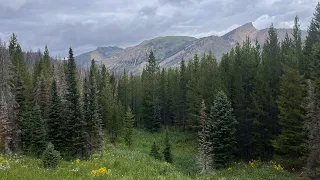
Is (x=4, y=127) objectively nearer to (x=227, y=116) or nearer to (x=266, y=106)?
(x=227, y=116)

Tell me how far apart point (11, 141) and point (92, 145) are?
41.7 feet

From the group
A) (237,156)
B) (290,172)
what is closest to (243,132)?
(237,156)

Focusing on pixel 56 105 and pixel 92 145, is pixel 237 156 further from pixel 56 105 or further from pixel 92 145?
pixel 56 105

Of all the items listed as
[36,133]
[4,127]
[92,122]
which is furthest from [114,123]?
[4,127]

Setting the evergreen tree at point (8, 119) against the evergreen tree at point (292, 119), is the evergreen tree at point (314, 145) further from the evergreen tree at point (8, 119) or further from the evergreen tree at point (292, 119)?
the evergreen tree at point (8, 119)

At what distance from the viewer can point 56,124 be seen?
4475 cm

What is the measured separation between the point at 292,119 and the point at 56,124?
32.1 m

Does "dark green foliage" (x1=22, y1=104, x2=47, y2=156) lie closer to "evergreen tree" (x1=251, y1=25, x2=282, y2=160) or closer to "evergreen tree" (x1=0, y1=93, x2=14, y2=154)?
"evergreen tree" (x1=0, y1=93, x2=14, y2=154)

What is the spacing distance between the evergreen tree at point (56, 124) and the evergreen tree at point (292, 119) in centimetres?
2947

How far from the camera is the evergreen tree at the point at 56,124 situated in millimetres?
44031

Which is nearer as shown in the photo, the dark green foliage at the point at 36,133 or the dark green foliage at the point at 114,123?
the dark green foliage at the point at 36,133

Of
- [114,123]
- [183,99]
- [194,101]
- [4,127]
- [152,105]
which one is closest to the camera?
[4,127]

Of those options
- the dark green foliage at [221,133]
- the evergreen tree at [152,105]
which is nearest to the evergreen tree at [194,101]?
the evergreen tree at [152,105]

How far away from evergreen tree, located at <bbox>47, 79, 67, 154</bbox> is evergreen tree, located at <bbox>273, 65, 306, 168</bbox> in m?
29.5
